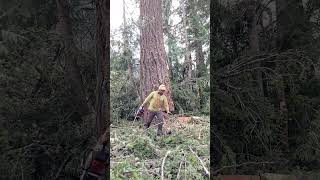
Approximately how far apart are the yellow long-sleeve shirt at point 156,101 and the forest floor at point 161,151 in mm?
248

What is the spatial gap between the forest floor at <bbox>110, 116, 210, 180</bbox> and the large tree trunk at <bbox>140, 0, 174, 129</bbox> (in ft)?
1.53

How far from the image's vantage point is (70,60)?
2.48m

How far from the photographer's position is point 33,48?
2.39 meters

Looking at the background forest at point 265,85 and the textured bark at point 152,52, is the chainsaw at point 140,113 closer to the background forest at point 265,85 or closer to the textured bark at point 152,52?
the textured bark at point 152,52

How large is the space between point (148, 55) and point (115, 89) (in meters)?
0.71

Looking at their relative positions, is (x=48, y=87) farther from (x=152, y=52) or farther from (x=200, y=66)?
(x=200, y=66)

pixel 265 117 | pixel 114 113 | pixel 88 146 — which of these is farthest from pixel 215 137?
pixel 114 113

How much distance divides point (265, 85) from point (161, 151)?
8.59 ft

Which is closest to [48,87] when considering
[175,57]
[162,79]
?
[162,79]

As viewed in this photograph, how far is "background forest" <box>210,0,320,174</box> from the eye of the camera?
237 cm

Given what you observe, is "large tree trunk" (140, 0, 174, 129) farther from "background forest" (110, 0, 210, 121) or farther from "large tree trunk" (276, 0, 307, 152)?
"large tree trunk" (276, 0, 307, 152)

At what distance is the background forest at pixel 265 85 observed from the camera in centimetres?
237

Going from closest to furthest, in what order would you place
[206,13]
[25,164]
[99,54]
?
[25,164] → [99,54] → [206,13]

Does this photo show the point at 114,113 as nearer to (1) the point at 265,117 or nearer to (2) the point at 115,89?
(2) the point at 115,89
